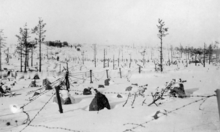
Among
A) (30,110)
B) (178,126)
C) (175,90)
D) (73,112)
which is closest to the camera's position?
(178,126)

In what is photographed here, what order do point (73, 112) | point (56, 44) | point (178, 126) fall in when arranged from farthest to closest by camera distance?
point (56, 44) < point (73, 112) < point (178, 126)

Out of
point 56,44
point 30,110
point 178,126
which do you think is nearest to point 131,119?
point 178,126

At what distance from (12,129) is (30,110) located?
2036 millimetres

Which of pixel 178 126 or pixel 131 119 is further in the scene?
pixel 131 119

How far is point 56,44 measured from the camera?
77.3 m

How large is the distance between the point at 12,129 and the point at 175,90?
7.11m

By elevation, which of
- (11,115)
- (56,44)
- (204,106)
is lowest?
(11,115)

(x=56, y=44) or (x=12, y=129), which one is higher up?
(x=56, y=44)

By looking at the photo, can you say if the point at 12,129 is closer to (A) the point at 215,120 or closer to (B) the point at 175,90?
(A) the point at 215,120

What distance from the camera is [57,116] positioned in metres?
6.36

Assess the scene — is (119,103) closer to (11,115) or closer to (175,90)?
(175,90)

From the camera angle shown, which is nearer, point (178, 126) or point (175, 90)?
point (178, 126)

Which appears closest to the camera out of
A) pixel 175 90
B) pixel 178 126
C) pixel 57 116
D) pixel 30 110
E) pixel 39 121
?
pixel 178 126

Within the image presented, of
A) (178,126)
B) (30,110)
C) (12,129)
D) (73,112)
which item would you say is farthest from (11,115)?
(178,126)
